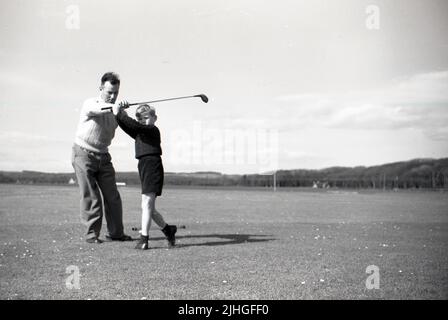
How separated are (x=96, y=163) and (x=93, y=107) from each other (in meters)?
0.99

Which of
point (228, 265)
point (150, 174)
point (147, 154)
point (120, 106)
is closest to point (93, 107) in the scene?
point (120, 106)

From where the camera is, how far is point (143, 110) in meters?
7.76

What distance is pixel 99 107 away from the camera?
801 cm

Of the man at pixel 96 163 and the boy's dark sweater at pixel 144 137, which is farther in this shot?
the man at pixel 96 163

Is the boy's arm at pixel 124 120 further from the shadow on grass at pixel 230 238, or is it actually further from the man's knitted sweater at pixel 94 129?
the shadow on grass at pixel 230 238

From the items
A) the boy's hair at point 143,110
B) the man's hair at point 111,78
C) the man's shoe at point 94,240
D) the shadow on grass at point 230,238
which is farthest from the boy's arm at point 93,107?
the shadow on grass at point 230,238

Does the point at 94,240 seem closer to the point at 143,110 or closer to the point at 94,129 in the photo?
the point at 94,129

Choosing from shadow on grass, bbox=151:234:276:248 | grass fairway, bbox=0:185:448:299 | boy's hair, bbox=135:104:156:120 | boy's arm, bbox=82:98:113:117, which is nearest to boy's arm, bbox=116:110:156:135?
boy's hair, bbox=135:104:156:120

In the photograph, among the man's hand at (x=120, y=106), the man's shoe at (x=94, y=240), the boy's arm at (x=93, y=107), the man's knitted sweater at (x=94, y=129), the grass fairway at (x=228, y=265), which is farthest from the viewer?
the man's knitted sweater at (x=94, y=129)

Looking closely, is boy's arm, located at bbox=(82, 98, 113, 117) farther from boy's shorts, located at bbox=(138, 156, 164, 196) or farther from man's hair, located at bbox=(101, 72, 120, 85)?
boy's shorts, located at bbox=(138, 156, 164, 196)

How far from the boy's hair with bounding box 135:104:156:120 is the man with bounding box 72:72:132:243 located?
62cm

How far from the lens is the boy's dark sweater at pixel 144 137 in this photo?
7.48 m

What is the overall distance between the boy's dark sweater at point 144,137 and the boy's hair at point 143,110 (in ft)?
0.96
